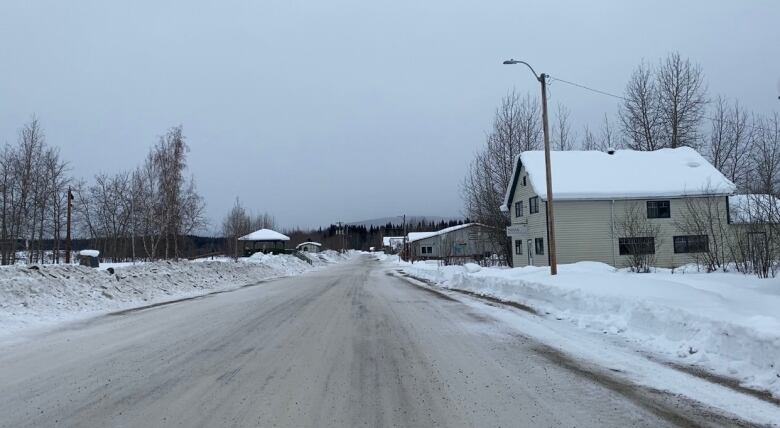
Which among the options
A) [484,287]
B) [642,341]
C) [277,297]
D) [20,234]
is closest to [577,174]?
[484,287]

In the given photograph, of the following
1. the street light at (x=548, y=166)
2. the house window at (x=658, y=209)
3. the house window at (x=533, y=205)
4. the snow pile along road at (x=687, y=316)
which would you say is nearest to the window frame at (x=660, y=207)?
the house window at (x=658, y=209)

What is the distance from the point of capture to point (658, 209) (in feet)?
110

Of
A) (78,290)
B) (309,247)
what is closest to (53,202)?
(78,290)

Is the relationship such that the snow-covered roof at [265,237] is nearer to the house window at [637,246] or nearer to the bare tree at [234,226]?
the bare tree at [234,226]

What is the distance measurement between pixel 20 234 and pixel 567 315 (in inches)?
1550

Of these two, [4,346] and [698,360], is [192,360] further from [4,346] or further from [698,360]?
[698,360]

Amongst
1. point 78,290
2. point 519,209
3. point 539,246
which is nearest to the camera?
point 78,290

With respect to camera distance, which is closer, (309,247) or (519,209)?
(519,209)

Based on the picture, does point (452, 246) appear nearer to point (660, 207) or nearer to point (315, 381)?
point (660, 207)

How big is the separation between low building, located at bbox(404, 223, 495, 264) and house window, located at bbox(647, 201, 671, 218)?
19166 mm

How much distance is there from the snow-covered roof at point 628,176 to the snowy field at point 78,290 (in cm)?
2082

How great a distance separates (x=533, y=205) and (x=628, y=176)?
6474 mm

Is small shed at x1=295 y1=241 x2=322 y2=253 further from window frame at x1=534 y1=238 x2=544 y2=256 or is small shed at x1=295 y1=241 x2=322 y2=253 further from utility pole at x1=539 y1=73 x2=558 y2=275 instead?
utility pole at x1=539 y1=73 x2=558 y2=275

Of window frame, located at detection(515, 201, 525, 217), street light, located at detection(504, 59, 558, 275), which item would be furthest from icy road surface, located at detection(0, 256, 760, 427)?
window frame, located at detection(515, 201, 525, 217)
